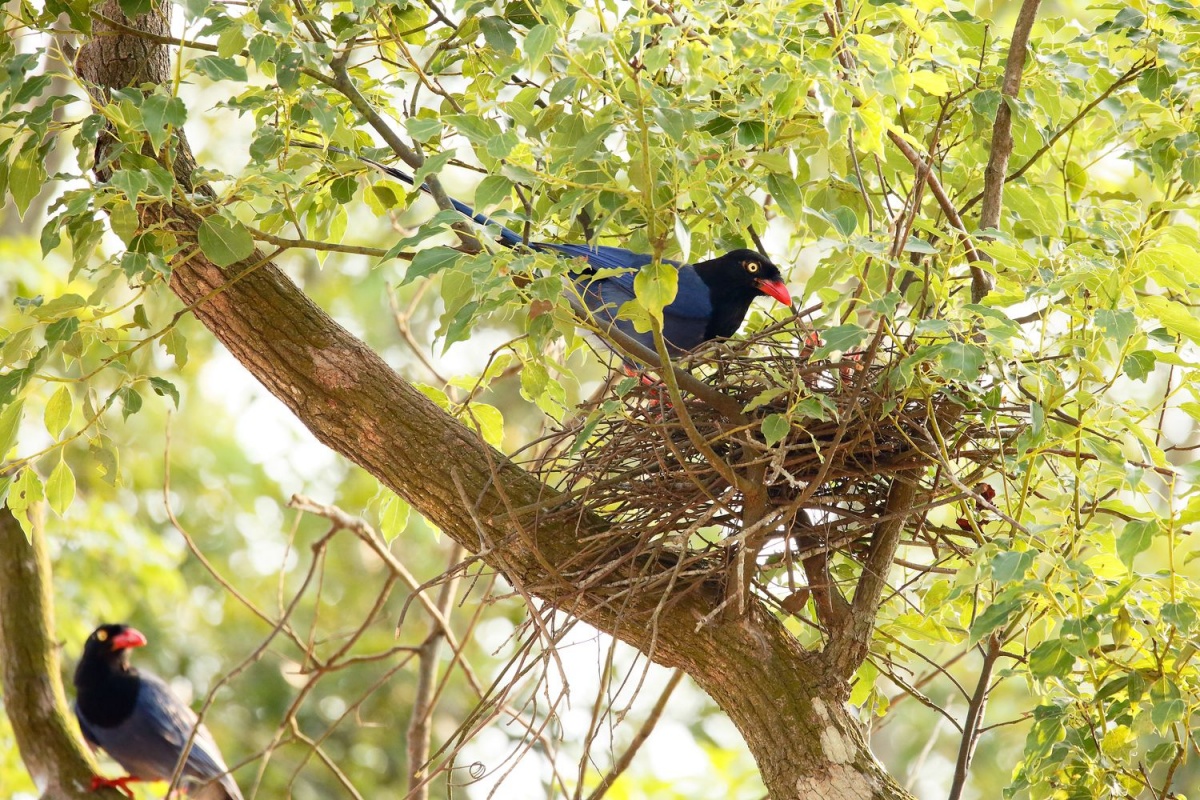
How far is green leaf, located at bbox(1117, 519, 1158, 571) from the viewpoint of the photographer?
214 cm

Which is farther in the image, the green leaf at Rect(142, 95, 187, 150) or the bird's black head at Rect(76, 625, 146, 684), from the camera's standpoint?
the bird's black head at Rect(76, 625, 146, 684)

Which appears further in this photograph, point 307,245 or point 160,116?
point 307,245

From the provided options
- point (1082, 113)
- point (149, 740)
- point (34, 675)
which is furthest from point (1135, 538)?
point (149, 740)

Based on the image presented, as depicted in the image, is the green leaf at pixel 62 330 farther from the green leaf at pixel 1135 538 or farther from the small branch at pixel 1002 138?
the green leaf at pixel 1135 538

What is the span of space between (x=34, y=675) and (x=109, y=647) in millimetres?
1963

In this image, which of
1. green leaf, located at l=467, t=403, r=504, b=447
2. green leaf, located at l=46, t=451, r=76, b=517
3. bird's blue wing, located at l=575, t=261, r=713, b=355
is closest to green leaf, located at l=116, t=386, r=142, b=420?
green leaf, located at l=46, t=451, r=76, b=517

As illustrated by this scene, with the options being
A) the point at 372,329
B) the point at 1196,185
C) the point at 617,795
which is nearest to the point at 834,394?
the point at 1196,185

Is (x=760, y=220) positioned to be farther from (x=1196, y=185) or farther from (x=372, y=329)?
(x=372, y=329)

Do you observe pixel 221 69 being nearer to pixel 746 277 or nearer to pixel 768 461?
pixel 768 461

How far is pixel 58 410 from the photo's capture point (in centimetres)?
280

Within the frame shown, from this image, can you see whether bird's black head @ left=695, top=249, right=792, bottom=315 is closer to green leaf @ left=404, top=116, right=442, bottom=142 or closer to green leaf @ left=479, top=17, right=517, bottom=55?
green leaf @ left=479, top=17, right=517, bottom=55

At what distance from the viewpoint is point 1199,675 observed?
2.46 meters

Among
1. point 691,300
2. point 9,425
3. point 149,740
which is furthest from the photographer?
point 149,740

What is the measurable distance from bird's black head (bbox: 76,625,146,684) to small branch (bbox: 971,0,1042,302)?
525cm
